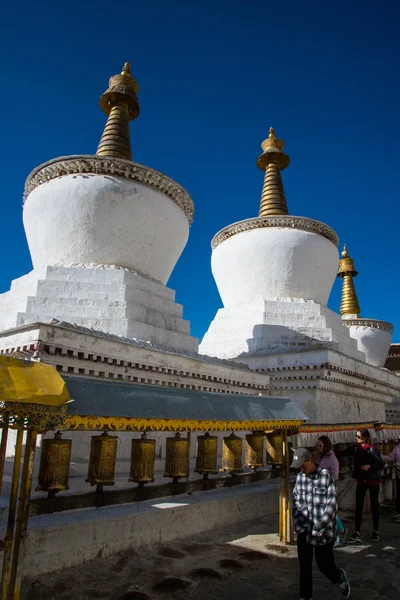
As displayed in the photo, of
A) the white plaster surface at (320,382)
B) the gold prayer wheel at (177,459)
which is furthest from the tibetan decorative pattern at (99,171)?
the gold prayer wheel at (177,459)

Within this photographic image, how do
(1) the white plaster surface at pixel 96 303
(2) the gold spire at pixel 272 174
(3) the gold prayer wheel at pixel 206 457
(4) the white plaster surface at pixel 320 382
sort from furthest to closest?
(2) the gold spire at pixel 272 174 < (4) the white plaster surface at pixel 320 382 < (1) the white plaster surface at pixel 96 303 < (3) the gold prayer wheel at pixel 206 457

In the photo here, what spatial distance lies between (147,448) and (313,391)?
7269 mm

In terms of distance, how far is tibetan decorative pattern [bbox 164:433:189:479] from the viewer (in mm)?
4559

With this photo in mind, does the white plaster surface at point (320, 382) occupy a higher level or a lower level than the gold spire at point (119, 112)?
lower

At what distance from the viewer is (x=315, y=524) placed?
132 inches

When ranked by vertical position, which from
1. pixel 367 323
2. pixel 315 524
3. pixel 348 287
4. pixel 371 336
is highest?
pixel 348 287

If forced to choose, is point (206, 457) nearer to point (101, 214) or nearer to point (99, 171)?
point (101, 214)

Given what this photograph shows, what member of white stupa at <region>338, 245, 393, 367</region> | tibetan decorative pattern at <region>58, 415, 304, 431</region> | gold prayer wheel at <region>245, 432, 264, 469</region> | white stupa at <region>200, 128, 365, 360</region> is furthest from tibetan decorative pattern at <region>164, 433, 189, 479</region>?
white stupa at <region>338, 245, 393, 367</region>

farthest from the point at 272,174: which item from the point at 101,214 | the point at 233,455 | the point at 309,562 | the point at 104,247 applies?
the point at 309,562

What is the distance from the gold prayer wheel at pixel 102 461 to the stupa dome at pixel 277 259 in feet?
32.3

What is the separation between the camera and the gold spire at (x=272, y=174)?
1503cm

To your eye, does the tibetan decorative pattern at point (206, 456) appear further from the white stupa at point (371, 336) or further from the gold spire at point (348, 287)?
the gold spire at point (348, 287)

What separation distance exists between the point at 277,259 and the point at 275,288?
88 cm

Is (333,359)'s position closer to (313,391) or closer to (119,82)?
(313,391)
